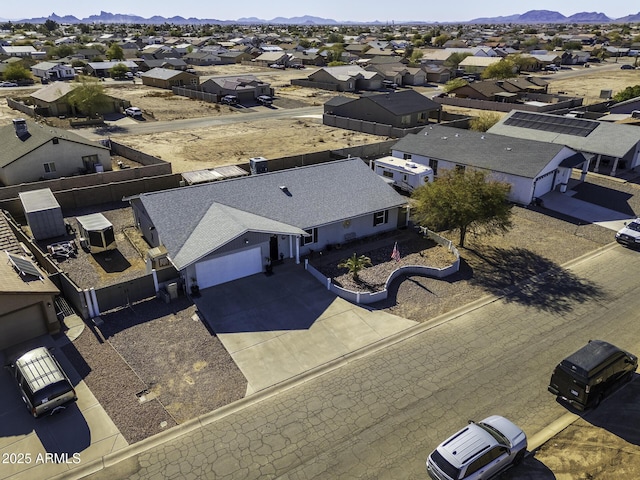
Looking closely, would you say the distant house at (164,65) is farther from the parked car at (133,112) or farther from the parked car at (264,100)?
the parked car at (133,112)

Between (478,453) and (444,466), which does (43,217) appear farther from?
(478,453)

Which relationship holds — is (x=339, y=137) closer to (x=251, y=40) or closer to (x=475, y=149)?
(x=475, y=149)

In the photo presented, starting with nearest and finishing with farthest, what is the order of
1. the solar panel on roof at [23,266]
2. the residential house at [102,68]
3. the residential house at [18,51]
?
the solar panel on roof at [23,266] → the residential house at [102,68] → the residential house at [18,51]

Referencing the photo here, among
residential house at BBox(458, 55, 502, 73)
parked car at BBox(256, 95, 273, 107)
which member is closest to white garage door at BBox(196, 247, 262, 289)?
parked car at BBox(256, 95, 273, 107)

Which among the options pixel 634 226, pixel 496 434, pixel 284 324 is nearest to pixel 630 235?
pixel 634 226

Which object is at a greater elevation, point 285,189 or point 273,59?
point 273,59

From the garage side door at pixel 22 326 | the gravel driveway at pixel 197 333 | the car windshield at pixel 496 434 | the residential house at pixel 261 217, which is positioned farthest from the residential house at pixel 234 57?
the car windshield at pixel 496 434

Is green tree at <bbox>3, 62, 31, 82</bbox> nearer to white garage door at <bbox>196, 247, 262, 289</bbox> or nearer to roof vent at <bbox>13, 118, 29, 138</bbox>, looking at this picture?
roof vent at <bbox>13, 118, 29, 138</bbox>
